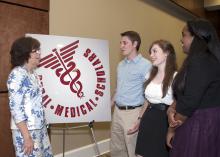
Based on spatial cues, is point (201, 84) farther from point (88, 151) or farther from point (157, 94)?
point (88, 151)

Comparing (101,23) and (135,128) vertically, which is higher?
(101,23)

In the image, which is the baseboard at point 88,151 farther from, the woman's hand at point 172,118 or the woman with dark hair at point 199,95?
the woman with dark hair at point 199,95

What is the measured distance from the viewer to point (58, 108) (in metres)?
2.50

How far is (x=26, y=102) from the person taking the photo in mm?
2006

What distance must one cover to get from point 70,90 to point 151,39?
2997 millimetres

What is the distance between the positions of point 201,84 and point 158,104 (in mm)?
532

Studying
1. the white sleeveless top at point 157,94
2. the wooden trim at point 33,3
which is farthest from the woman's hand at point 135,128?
the wooden trim at point 33,3

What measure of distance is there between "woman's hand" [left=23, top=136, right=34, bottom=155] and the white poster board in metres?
0.51

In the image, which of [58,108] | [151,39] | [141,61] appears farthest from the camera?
[151,39]

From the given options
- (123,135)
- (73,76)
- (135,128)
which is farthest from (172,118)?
(73,76)

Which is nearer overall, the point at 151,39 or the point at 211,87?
the point at 211,87

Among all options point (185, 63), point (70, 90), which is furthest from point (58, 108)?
point (185, 63)

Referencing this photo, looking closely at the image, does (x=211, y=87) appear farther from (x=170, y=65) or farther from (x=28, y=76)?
(x=28, y=76)

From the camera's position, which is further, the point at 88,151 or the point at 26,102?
the point at 88,151
